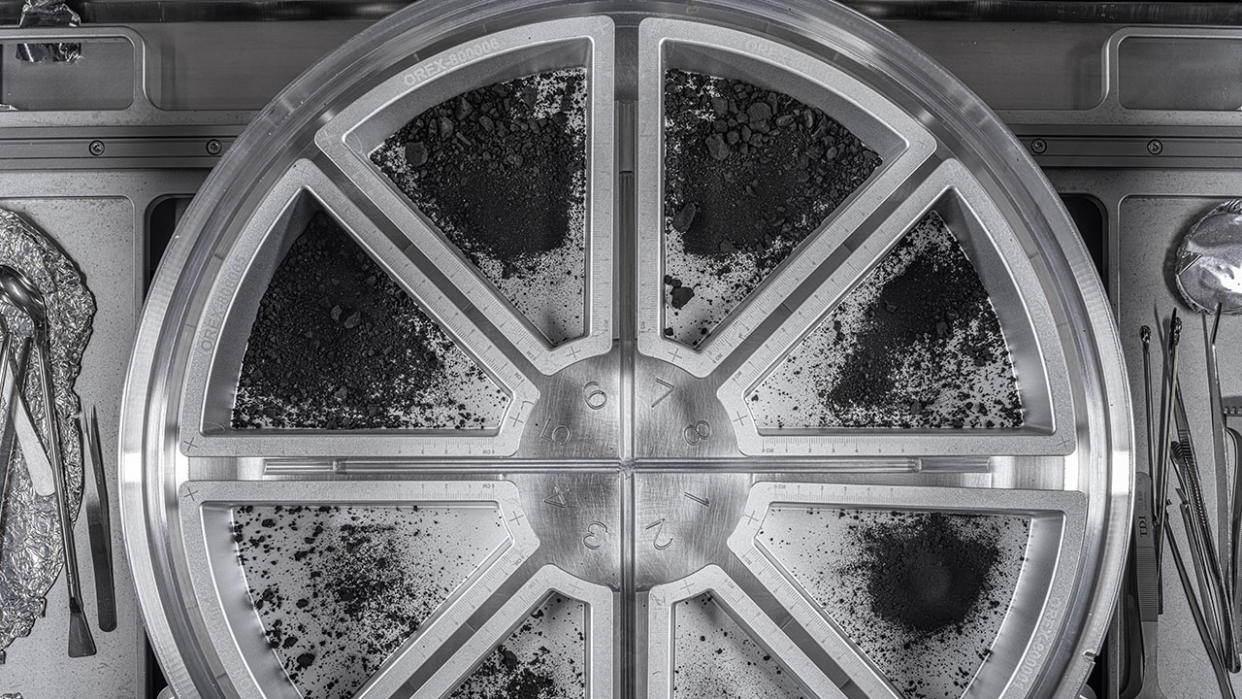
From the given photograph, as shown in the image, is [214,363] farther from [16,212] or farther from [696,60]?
[696,60]

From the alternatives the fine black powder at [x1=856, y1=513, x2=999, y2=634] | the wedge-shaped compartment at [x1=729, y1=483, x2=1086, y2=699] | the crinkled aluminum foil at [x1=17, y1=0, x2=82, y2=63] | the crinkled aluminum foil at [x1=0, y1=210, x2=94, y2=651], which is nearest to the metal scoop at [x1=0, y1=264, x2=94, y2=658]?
the crinkled aluminum foil at [x1=0, y1=210, x2=94, y2=651]

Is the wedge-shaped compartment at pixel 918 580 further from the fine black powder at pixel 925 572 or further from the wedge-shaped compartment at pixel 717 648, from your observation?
the wedge-shaped compartment at pixel 717 648

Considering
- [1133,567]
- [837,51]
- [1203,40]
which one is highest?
[1203,40]

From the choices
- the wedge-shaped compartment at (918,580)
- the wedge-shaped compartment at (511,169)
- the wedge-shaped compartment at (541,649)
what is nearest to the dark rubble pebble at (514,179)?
the wedge-shaped compartment at (511,169)

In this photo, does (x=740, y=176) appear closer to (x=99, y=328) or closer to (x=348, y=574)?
(x=348, y=574)

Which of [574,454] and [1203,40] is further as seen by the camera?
[1203,40]

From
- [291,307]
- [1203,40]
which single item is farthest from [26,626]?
[1203,40]

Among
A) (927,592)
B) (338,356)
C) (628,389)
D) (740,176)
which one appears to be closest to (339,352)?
(338,356)
